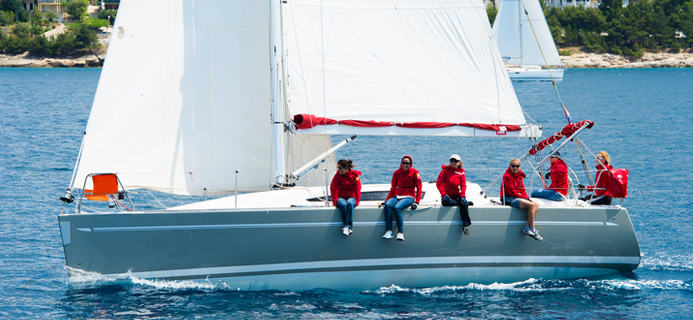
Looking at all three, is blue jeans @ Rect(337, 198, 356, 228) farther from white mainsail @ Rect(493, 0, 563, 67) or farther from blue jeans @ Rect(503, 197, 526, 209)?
white mainsail @ Rect(493, 0, 563, 67)

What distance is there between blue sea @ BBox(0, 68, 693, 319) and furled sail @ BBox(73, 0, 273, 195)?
7.19ft

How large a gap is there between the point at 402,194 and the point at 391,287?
1711 millimetres

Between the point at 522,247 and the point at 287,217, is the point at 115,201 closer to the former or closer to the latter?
the point at 287,217

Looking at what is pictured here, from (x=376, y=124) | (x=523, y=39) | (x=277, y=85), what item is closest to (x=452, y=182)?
(x=376, y=124)

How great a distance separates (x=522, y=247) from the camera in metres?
13.1

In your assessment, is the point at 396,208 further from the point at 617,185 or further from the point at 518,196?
the point at 617,185

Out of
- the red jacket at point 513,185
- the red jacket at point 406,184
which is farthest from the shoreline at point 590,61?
the red jacket at point 406,184

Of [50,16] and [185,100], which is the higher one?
[50,16]

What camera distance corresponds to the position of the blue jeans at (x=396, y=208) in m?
12.4

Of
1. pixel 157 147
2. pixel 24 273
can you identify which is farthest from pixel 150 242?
pixel 24 273

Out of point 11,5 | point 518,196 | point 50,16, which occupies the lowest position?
point 518,196

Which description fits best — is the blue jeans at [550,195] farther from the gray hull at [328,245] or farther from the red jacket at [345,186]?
the red jacket at [345,186]

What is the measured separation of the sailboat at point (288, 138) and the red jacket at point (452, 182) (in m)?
0.33

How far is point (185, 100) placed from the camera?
1365 centimetres
